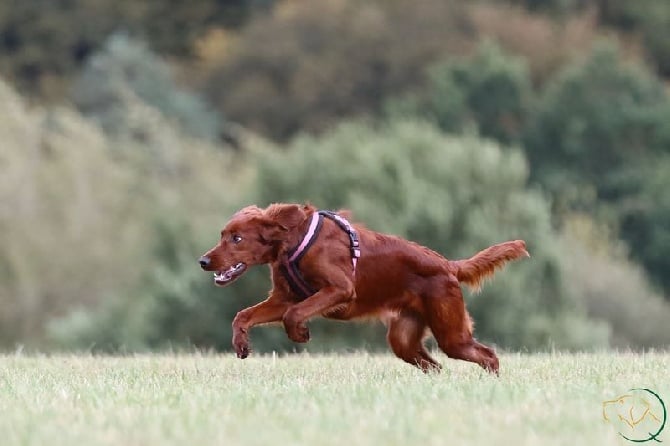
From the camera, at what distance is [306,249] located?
29.8ft

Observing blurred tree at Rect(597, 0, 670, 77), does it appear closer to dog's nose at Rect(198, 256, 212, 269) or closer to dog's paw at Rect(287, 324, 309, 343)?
dog's nose at Rect(198, 256, 212, 269)

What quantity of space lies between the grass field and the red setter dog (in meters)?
0.24

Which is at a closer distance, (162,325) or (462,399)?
(462,399)

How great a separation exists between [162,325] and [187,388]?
21.7 m

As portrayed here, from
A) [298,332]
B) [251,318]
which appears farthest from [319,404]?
[251,318]

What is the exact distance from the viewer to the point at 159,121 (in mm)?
40219

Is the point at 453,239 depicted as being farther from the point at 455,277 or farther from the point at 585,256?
the point at 455,277

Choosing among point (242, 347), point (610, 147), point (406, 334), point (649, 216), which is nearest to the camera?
point (242, 347)

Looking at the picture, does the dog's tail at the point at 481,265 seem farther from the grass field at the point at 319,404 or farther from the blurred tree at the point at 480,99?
the blurred tree at the point at 480,99

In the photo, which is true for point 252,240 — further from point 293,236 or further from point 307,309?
point 307,309

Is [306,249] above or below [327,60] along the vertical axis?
below

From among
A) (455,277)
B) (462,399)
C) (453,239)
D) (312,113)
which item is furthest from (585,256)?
(462,399)

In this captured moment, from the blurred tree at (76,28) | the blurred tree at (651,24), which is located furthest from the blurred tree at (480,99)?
the blurred tree at (76,28)
